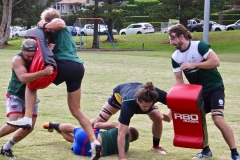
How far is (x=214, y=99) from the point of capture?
6.47 m

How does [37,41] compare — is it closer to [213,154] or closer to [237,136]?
[213,154]

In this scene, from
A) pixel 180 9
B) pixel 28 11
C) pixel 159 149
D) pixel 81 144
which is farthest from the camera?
pixel 28 11

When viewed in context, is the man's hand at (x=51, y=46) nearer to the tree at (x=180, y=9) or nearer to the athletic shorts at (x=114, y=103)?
the athletic shorts at (x=114, y=103)

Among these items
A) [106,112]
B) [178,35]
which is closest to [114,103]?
[106,112]

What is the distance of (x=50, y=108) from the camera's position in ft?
34.5

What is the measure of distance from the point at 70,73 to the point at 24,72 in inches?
20.7

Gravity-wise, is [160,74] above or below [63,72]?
below

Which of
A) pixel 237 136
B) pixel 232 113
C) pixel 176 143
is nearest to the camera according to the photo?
pixel 176 143

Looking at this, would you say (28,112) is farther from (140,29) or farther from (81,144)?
(140,29)

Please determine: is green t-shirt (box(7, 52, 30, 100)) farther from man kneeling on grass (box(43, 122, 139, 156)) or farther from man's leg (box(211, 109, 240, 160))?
man's leg (box(211, 109, 240, 160))

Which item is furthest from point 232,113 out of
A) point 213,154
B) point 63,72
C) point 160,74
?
point 160,74

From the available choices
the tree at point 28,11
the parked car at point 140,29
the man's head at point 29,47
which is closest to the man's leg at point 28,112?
the man's head at point 29,47

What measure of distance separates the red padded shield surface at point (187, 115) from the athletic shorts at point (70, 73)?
3.64ft

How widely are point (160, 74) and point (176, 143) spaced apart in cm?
1162
